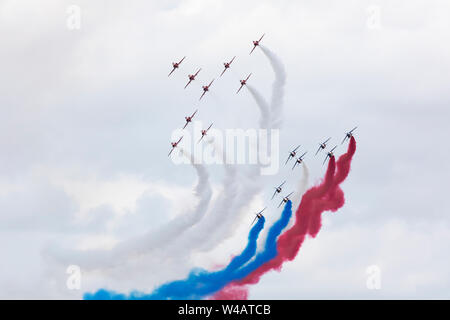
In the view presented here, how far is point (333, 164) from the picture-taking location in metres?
194

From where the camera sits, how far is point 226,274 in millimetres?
194125

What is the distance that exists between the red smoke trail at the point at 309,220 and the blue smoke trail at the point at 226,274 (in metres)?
0.70

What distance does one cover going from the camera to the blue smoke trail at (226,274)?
193 m

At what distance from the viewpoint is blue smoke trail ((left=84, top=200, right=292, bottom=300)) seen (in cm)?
19325

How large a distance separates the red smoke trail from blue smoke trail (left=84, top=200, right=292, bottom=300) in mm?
698

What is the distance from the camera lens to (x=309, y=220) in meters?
194

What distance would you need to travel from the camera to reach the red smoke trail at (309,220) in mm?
193125

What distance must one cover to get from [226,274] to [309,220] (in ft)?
40.0

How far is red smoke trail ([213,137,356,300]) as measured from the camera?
634 feet
